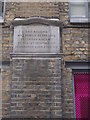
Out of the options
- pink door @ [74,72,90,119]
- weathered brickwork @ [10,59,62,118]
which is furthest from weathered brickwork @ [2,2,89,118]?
pink door @ [74,72,90,119]

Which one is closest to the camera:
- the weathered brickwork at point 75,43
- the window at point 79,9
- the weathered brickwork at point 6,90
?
the weathered brickwork at point 6,90

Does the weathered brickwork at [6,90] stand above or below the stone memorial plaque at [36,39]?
below

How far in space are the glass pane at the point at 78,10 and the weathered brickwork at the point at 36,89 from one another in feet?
4.91

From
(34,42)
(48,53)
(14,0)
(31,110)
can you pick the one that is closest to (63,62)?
(48,53)

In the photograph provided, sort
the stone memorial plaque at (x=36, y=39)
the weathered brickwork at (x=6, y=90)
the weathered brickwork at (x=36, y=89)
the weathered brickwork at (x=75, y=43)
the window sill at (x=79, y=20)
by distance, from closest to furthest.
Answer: the weathered brickwork at (x=36, y=89)
the weathered brickwork at (x=6, y=90)
the stone memorial plaque at (x=36, y=39)
the weathered brickwork at (x=75, y=43)
the window sill at (x=79, y=20)

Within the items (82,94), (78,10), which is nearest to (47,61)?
(82,94)

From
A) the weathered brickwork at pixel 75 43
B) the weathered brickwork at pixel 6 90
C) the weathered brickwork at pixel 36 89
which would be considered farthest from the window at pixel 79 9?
the weathered brickwork at pixel 6 90

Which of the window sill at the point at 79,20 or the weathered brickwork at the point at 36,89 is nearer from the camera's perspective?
the weathered brickwork at the point at 36,89

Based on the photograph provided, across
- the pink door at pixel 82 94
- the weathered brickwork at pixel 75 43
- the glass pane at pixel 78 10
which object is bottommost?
the pink door at pixel 82 94

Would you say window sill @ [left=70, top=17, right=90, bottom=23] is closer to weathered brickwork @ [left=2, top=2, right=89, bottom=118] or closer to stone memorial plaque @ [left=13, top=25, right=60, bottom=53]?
weathered brickwork @ [left=2, top=2, right=89, bottom=118]

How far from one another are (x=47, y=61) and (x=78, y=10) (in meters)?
1.75

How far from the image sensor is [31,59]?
6.25 metres

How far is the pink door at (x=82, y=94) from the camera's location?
6.12 metres

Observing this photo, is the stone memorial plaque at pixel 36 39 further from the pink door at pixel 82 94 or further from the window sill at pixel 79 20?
the pink door at pixel 82 94
